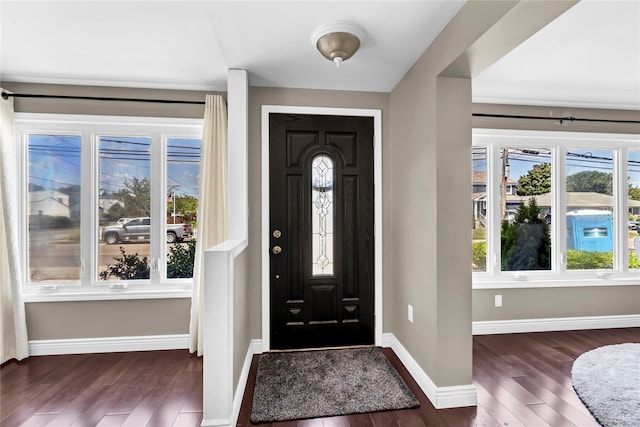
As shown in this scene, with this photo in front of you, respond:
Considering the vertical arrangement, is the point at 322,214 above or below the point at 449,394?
above

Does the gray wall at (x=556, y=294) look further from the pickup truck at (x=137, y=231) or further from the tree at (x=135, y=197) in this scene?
the tree at (x=135, y=197)

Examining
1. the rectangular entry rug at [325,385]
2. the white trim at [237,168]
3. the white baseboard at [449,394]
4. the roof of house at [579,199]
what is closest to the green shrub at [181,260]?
the white trim at [237,168]

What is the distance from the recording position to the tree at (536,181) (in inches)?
127

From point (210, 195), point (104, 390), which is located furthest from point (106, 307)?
point (210, 195)

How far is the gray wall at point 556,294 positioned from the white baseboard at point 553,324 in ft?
0.14

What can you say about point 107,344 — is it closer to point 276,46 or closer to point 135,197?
point 135,197

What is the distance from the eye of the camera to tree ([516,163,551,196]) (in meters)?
3.23

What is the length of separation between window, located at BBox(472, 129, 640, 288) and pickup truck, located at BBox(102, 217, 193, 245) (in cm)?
294

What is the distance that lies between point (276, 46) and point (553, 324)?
374 centimetres

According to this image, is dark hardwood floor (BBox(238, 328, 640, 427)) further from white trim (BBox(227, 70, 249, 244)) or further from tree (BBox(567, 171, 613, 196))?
tree (BBox(567, 171, 613, 196))

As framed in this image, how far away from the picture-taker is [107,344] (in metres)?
2.72

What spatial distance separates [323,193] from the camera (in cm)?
282

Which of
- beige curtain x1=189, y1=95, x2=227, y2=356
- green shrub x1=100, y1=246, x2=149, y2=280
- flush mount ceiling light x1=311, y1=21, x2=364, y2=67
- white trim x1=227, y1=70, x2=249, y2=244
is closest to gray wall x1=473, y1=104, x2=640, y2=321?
flush mount ceiling light x1=311, y1=21, x2=364, y2=67

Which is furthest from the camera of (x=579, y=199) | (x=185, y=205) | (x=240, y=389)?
(x=579, y=199)
